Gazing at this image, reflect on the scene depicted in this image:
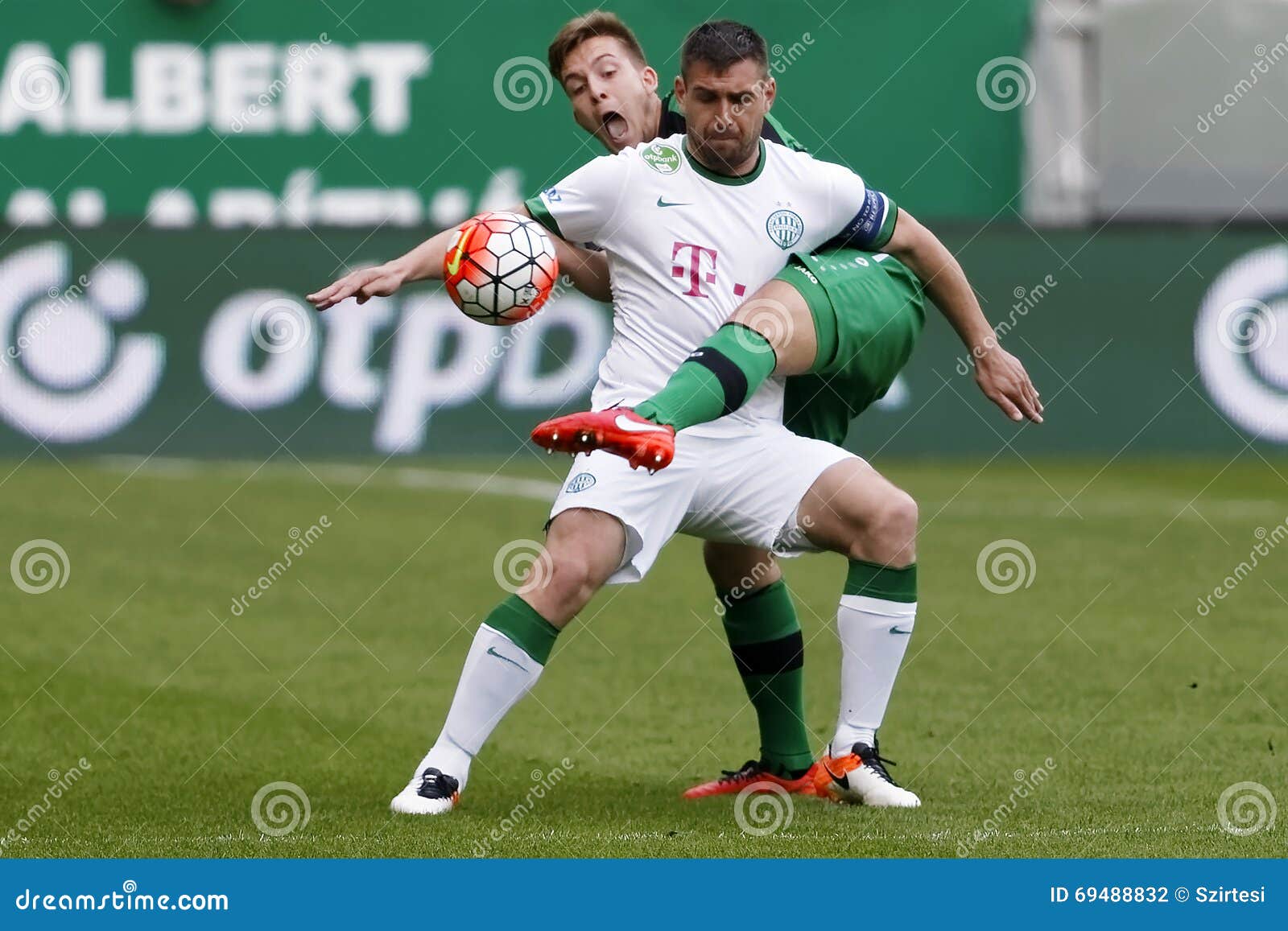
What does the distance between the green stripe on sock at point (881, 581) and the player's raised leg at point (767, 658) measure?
478mm

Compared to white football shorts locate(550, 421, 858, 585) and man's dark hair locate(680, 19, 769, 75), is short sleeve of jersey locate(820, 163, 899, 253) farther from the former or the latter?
white football shorts locate(550, 421, 858, 585)

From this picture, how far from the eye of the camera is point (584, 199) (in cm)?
559

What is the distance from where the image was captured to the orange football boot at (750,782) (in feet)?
19.9

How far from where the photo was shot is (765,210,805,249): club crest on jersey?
570 centimetres

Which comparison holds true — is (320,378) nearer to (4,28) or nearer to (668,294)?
(4,28)

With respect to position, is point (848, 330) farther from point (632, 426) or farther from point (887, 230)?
point (632, 426)

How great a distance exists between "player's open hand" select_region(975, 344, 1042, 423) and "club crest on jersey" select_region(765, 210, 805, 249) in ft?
2.14

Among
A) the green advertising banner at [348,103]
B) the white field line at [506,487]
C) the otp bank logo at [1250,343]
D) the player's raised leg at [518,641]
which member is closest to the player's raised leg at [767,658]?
the player's raised leg at [518,641]

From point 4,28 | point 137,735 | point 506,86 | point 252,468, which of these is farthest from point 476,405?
point 137,735

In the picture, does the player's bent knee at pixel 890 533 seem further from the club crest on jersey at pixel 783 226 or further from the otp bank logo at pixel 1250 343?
the otp bank logo at pixel 1250 343

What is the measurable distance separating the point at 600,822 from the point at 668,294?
4.89 ft

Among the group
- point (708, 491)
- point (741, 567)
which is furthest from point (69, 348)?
point (708, 491)

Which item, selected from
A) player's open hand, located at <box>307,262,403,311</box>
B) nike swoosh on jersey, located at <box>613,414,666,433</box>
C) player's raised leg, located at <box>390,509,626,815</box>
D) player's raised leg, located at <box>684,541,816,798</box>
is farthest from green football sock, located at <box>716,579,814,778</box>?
player's open hand, located at <box>307,262,403,311</box>

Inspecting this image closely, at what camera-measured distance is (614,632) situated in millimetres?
9320
